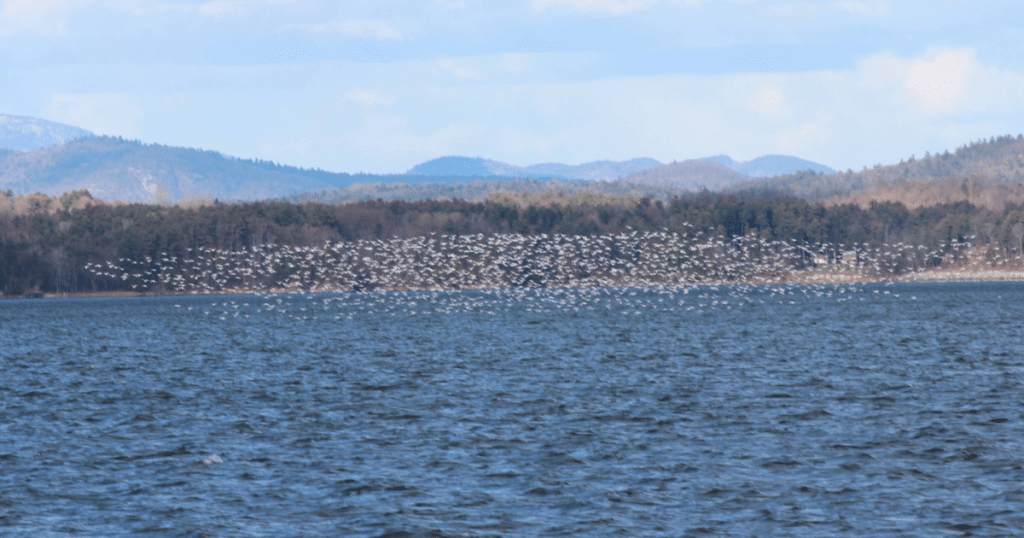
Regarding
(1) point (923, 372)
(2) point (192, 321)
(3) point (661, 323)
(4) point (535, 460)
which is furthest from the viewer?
(2) point (192, 321)

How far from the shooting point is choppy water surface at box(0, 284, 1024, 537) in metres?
24.0

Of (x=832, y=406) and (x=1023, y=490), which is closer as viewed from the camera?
(x=1023, y=490)

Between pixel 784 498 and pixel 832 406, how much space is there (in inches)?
646

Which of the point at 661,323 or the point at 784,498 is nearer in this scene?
the point at 784,498

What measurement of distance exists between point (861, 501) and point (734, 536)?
4.44 meters

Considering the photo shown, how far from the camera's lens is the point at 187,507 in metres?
25.2

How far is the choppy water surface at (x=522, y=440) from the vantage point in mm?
24000

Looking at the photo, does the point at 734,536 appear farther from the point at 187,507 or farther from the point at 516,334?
the point at 516,334

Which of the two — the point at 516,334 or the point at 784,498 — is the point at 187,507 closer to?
the point at 784,498

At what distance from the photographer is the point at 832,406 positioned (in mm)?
40656

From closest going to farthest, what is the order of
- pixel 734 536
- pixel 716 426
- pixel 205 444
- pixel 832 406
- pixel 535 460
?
pixel 734 536 → pixel 535 460 → pixel 205 444 → pixel 716 426 → pixel 832 406

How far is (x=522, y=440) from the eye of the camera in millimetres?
33688

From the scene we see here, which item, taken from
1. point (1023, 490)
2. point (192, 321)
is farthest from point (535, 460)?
point (192, 321)

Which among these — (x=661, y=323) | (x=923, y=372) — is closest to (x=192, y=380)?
(x=923, y=372)
